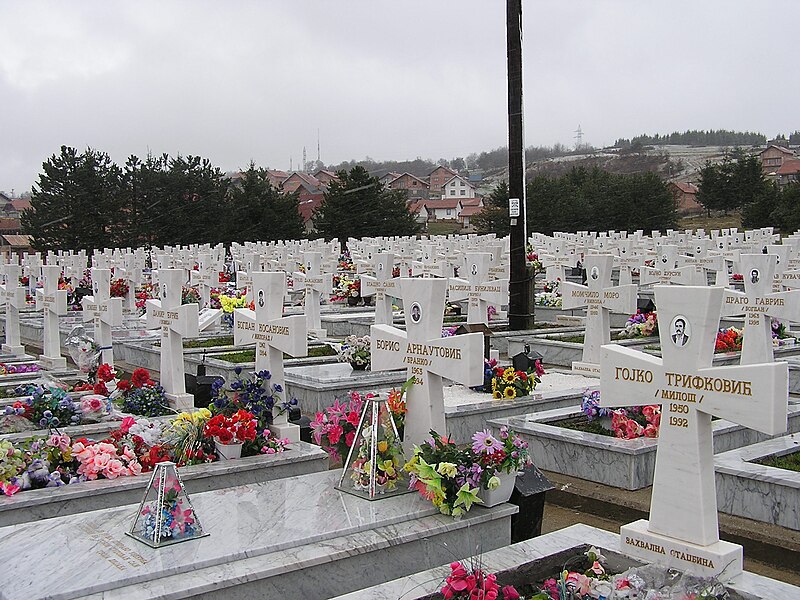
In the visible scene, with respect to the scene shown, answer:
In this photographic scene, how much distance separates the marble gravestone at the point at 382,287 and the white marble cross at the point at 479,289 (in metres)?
1.09

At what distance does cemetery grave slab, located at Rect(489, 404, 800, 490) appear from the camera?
27.5ft

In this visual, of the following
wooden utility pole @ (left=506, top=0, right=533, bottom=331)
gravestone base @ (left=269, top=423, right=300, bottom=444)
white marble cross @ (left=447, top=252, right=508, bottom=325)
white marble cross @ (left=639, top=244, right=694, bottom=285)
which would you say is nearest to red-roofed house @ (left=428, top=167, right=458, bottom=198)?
white marble cross @ (left=639, top=244, right=694, bottom=285)

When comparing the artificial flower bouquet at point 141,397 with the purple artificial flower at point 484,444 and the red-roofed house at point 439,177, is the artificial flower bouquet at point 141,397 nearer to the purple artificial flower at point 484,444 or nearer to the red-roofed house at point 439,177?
the purple artificial flower at point 484,444

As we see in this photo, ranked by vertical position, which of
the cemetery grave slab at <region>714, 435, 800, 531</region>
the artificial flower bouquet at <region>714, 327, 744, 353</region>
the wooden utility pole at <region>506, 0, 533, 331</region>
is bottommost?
the cemetery grave slab at <region>714, 435, 800, 531</region>

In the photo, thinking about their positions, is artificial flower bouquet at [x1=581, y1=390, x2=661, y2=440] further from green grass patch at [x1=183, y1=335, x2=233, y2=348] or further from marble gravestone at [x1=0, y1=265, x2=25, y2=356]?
marble gravestone at [x1=0, y1=265, x2=25, y2=356]

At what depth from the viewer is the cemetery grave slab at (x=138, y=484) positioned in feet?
22.1

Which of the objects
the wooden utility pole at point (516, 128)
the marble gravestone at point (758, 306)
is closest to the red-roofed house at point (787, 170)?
the wooden utility pole at point (516, 128)

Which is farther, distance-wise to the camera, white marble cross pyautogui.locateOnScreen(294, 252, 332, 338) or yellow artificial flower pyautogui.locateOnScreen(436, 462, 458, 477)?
white marble cross pyautogui.locateOnScreen(294, 252, 332, 338)

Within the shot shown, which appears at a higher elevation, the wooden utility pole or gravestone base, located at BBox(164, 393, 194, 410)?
the wooden utility pole

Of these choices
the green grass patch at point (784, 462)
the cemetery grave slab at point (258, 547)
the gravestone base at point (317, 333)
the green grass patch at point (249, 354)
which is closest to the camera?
the cemetery grave slab at point (258, 547)

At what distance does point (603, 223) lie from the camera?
52.6 metres

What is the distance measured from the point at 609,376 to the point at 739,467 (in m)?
2.30

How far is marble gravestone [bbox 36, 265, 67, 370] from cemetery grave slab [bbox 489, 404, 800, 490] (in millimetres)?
7688

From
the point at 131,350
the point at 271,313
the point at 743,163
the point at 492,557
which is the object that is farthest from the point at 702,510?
the point at 743,163
